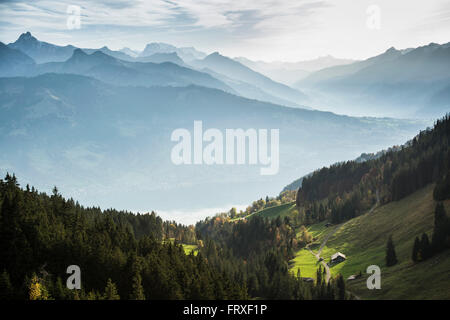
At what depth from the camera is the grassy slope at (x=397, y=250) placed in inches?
3728

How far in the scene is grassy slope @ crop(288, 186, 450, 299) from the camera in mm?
94688

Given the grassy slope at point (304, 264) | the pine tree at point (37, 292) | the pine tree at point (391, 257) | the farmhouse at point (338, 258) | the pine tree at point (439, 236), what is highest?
the pine tree at point (439, 236)

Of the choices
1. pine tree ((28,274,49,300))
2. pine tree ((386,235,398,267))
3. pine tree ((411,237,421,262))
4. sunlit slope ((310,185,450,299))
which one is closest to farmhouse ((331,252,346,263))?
sunlit slope ((310,185,450,299))

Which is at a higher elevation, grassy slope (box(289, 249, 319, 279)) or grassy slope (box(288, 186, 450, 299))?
grassy slope (box(288, 186, 450, 299))

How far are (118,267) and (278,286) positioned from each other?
5065 centimetres

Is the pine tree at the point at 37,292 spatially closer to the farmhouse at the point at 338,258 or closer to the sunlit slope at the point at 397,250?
the sunlit slope at the point at 397,250

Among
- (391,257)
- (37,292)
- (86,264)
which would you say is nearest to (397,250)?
(391,257)

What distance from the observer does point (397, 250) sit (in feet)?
420

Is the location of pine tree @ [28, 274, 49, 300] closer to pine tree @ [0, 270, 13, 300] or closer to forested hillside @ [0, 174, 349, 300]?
forested hillside @ [0, 174, 349, 300]

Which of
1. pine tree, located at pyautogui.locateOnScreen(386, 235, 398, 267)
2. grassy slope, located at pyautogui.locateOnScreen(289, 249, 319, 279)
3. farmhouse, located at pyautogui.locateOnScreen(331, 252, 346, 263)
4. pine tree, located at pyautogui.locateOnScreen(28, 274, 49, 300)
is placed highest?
pine tree, located at pyautogui.locateOnScreen(28, 274, 49, 300)

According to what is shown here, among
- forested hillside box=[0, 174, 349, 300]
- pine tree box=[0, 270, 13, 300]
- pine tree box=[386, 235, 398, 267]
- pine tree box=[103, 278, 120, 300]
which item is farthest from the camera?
pine tree box=[386, 235, 398, 267]

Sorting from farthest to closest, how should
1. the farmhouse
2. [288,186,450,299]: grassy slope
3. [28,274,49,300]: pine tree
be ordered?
the farmhouse < [288,186,450,299]: grassy slope < [28,274,49,300]: pine tree

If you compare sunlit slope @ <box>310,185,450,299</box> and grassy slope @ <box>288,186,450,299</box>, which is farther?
sunlit slope @ <box>310,185,450,299</box>

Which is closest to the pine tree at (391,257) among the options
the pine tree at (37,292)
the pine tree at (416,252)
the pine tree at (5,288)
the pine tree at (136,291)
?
the pine tree at (416,252)
